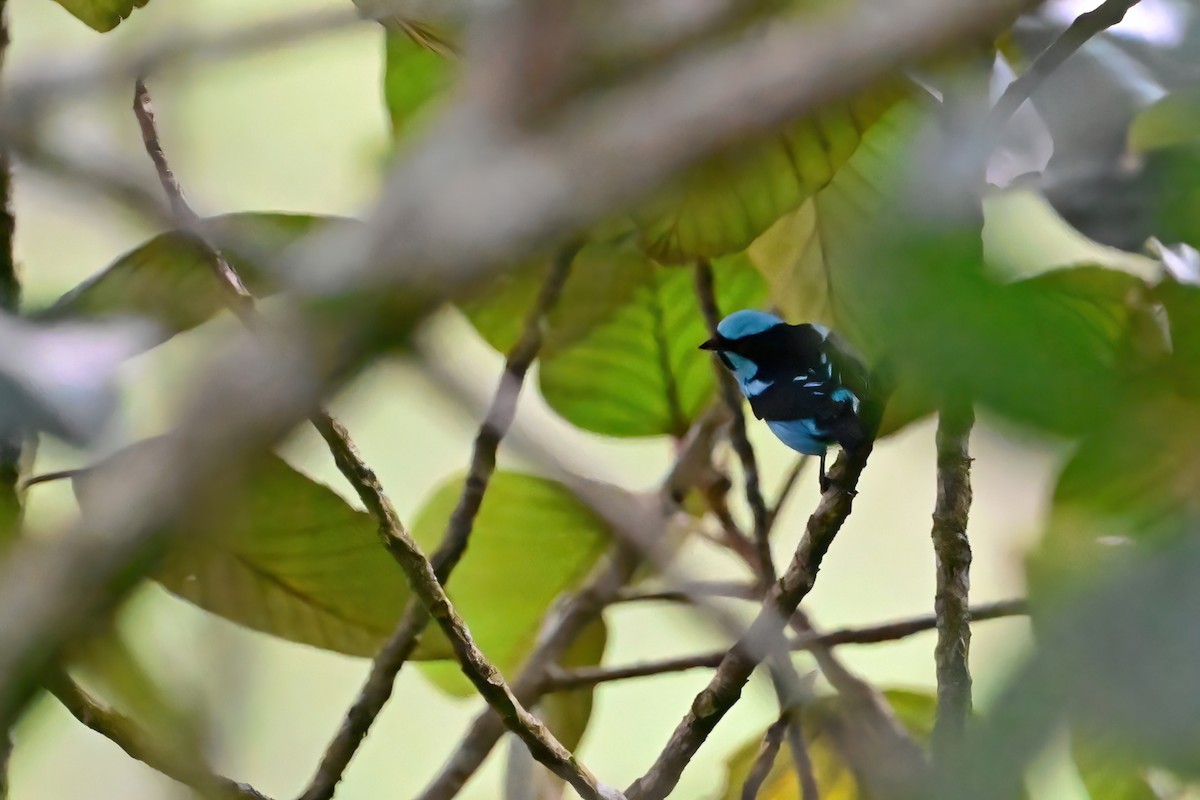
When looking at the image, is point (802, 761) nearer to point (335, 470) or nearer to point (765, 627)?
point (765, 627)

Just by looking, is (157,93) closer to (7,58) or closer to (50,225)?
(7,58)

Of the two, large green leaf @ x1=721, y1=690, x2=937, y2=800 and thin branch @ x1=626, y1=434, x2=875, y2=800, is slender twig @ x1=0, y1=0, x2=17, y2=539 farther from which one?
large green leaf @ x1=721, y1=690, x2=937, y2=800

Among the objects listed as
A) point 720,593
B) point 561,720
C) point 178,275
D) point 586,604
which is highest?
point 178,275

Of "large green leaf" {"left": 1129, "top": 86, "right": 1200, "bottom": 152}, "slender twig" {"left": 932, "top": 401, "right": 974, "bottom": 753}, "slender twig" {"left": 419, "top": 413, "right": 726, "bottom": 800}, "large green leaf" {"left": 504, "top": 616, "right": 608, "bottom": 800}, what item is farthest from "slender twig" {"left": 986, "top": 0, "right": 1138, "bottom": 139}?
"large green leaf" {"left": 504, "top": 616, "right": 608, "bottom": 800}

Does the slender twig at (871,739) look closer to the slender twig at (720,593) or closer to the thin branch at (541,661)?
the slender twig at (720,593)

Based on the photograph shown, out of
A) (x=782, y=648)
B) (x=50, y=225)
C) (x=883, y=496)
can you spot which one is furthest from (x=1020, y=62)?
(x=50, y=225)

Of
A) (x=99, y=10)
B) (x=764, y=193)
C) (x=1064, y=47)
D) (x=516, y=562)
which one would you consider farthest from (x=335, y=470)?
(x=1064, y=47)
